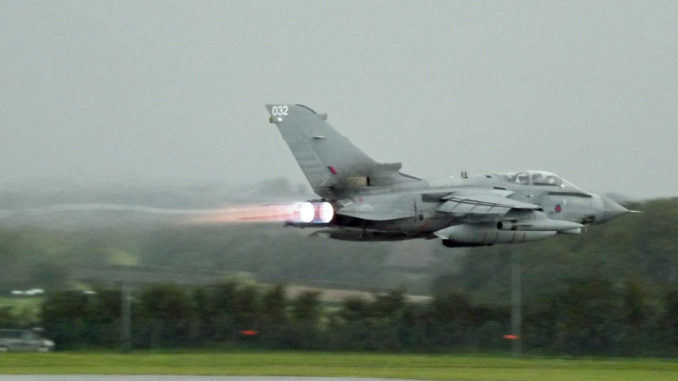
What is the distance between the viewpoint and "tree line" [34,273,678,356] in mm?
44031

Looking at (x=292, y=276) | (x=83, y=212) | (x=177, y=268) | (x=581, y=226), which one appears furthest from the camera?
(x=292, y=276)


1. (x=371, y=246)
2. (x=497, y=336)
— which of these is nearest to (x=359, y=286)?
(x=371, y=246)

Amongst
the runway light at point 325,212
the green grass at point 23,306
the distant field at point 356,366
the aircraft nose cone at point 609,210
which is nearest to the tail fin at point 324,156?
the runway light at point 325,212

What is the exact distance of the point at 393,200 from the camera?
110 feet

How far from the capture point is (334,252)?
47438 mm

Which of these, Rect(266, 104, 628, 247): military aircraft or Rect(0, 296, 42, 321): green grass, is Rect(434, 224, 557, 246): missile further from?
Rect(0, 296, 42, 321): green grass

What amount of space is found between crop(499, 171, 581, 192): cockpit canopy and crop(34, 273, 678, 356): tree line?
10.7 m

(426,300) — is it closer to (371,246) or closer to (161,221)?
(371,246)

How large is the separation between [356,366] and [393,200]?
524 centimetres

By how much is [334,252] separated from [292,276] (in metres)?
2.29

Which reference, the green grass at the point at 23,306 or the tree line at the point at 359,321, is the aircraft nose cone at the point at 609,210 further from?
the green grass at the point at 23,306

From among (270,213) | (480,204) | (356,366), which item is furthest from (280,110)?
(356,366)

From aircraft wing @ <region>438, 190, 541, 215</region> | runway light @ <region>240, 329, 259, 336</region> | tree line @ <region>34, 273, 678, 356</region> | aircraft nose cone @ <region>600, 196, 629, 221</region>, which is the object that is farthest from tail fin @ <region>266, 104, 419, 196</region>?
runway light @ <region>240, 329, 259, 336</region>

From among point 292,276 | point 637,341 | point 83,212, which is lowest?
point 637,341
